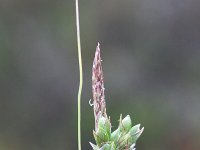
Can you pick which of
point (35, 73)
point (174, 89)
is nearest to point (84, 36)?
point (35, 73)

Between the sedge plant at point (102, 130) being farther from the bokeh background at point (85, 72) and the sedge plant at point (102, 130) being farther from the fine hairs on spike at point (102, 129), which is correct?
the bokeh background at point (85, 72)

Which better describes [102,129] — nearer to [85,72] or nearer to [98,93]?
[98,93]

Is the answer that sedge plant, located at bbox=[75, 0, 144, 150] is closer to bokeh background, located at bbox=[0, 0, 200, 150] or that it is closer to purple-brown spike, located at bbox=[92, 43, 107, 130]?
purple-brown spike, located at bbox=[92, 43, 107, 130]

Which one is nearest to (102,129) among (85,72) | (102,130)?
(102,130)

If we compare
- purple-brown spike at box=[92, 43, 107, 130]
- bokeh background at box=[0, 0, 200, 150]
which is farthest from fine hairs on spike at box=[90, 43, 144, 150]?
bokeh background at box=[0, 0, 200, 150]

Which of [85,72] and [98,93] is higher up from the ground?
[85,72]

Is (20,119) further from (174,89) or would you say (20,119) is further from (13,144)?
(174,89)

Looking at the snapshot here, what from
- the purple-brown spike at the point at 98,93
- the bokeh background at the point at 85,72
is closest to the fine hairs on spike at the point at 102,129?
the purple-brown spike at the point at 98,93
